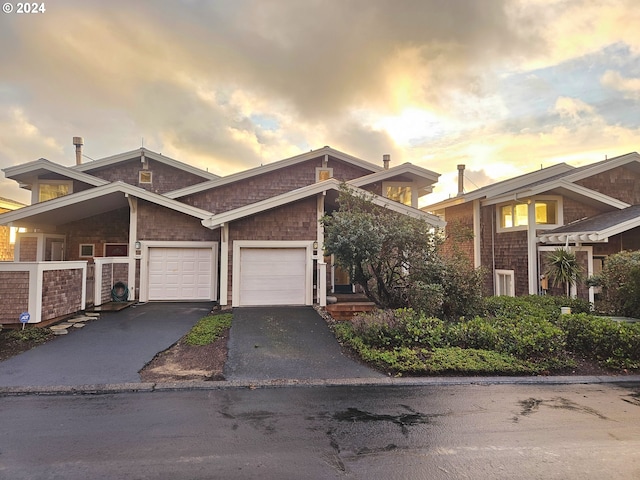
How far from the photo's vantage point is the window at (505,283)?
14.0 metres

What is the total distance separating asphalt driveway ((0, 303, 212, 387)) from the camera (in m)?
5.70

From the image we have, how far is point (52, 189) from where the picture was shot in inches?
614

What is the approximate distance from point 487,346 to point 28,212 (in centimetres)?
1435

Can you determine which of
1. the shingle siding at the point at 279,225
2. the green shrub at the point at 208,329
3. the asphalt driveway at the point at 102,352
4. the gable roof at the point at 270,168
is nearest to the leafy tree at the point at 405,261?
the shingle siding at the point at 279,225

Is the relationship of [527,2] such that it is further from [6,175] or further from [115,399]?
[6,175]

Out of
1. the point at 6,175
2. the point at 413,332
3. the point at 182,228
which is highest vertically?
the point at 6,175

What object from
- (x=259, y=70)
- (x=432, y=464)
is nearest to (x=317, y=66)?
(x=259, y=70)

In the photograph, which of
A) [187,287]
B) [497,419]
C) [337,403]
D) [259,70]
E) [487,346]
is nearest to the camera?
[497,419]

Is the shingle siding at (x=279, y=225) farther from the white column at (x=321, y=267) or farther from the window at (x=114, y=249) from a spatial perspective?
the window at (x=114, y=249)

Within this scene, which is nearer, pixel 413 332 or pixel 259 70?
pixel 413 332

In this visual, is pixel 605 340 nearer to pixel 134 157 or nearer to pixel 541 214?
pixel 541 214

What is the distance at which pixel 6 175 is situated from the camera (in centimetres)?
1443

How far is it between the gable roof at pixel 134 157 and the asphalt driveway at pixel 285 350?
347 inches

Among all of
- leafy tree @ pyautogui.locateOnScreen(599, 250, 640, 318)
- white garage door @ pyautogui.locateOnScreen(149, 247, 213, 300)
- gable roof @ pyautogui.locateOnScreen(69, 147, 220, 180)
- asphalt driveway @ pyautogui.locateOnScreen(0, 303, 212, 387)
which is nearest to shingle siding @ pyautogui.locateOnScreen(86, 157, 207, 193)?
gable roof @ pyautogui.locateOnScreen(69, 147, 220, 180)
